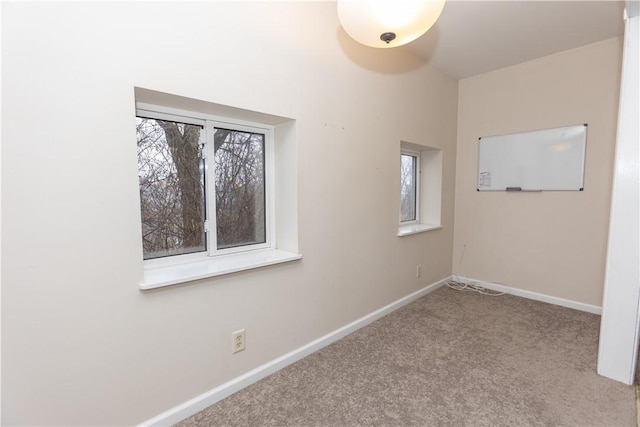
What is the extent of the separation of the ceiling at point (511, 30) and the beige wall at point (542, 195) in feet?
0.79

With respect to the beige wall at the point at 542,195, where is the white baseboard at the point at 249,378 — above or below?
below

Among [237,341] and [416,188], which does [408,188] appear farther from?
[237,341]

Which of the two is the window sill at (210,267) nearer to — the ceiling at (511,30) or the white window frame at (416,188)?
the white window frame at (416,188)

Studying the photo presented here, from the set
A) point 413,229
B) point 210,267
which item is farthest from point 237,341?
point 413,229

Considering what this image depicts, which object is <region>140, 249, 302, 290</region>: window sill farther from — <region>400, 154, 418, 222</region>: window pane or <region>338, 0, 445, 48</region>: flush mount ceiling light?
<region>400, 154, 418, 222</region>: window pane

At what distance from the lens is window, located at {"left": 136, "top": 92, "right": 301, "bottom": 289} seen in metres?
1.60

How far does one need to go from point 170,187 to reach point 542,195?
339 centimetres

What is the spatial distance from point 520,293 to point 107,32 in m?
3.99

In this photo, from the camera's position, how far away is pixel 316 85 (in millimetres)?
2002

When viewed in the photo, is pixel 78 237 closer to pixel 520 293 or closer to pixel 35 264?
pixel 35 264

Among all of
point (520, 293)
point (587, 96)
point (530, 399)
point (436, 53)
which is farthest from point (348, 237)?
point (587, 96)

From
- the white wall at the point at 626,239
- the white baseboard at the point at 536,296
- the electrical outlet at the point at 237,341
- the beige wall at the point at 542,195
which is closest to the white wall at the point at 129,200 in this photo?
the electrical outlet at the point at 237,341

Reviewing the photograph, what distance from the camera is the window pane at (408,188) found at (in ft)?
11.0

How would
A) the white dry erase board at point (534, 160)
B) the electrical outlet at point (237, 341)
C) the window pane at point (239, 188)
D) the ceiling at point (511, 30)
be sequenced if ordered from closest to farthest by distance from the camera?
the electrical outlet at point (237, 341) < the window pane at point (239, 188) < the ceiling at point (511, 30) < the white dry erase board at point (534, 160)
